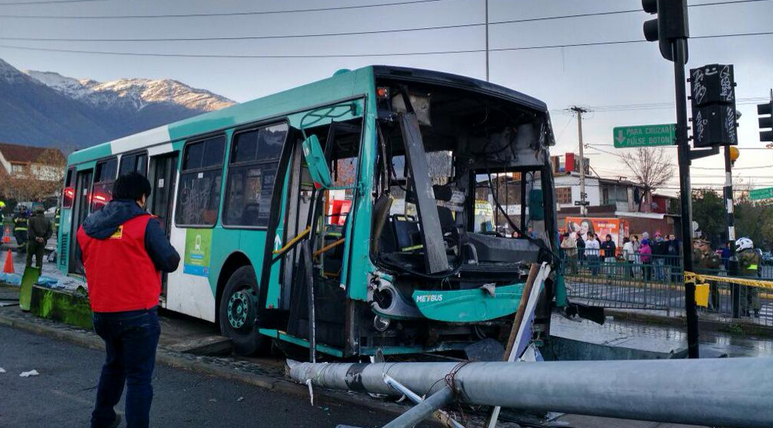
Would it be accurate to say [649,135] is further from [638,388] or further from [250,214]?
[638,388]

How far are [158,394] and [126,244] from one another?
Answer: 2231 millimetres

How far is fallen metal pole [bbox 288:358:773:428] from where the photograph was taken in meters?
1.73

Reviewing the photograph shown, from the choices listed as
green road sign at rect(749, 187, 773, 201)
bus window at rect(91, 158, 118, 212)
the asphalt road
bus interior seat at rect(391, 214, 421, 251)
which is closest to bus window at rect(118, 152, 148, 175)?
bus window at rect(91, 158, 118, 212)

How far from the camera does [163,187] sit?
963cm

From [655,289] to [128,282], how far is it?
11503 millimetres

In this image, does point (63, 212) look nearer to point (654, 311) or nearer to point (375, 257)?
point (375, 257)

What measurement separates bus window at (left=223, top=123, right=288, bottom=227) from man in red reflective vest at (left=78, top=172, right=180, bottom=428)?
9.62 feet

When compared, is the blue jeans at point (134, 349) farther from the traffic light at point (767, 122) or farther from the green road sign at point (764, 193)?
the green road sign at point (764, 193)

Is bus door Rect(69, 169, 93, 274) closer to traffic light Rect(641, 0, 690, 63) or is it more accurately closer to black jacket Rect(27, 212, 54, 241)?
black jacket Rect(27, 212, 54, 241)

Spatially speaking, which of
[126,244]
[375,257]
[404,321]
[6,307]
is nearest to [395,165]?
[375,257]

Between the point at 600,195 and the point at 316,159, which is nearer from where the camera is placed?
the point at 316,159

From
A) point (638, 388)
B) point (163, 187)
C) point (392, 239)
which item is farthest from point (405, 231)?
point (163, 187)

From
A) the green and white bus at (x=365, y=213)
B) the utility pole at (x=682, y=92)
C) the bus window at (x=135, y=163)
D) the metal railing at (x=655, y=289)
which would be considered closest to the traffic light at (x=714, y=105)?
the utility pole at (x=682, y=92)

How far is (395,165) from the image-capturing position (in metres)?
6.23
